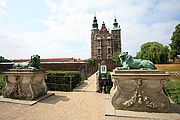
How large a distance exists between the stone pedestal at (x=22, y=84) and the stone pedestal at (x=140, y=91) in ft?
12.0

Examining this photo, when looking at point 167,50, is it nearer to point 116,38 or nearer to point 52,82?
point 116,38

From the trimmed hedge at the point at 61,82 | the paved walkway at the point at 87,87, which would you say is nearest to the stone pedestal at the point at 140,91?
the paved walkway at the point at 87,87

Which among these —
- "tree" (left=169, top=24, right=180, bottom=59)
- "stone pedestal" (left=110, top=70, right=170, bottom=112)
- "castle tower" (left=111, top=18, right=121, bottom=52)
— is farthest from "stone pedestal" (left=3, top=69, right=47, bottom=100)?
"castle tower" (left=111, top=18, right=121, bottom=52)

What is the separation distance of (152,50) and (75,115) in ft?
114

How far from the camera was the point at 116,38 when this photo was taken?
4959cm

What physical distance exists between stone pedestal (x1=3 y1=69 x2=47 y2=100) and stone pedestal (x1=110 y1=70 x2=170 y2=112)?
3.67m

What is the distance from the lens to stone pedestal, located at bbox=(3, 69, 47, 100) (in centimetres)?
574

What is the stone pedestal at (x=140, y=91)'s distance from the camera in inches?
170

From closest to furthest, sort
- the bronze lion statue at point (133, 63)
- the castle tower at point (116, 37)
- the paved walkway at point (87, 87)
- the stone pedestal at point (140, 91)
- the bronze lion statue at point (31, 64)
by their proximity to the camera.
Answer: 1. the stone pedestal at point (140, 91)
2. the bronze lion statue at point (133, 63)
3. the bronze lion statue at point (31, 64)
4. the paved walkway at point (87, 87)
5. the castle tower at point (116, 37)

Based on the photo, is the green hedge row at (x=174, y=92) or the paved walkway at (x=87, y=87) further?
the paved walkway at (x=87, y=87)

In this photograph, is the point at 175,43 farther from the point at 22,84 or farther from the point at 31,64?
the point at 22,84

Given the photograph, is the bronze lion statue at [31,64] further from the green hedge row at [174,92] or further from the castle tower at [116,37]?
the castle tower at [116,37]

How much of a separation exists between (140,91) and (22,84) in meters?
5.11

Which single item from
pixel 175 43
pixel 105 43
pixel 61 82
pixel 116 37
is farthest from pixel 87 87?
pixel 116 37
